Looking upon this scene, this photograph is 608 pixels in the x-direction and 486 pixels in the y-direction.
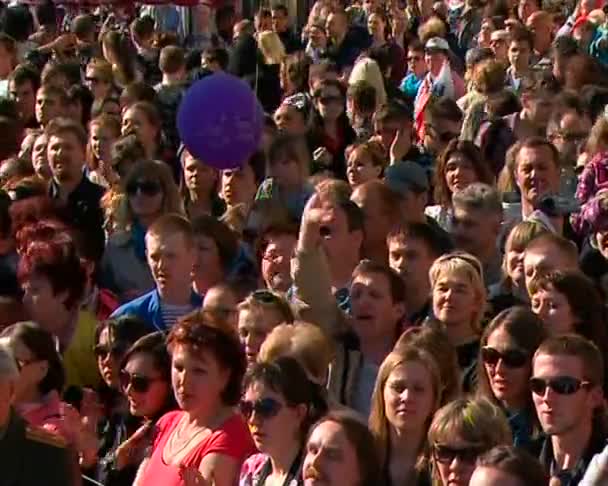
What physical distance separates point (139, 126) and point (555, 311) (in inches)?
169

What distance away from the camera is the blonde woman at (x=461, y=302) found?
6.29 meters

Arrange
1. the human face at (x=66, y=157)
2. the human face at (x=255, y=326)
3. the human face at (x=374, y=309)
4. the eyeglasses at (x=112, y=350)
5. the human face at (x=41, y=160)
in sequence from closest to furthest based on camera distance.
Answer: the human face at (x=255, y=326) < the human face at (x=374, y=309) < the eyeglasses at (x=112, y=350) < the human face at (x=66, y=157) < the human face at (x=41, y=160)

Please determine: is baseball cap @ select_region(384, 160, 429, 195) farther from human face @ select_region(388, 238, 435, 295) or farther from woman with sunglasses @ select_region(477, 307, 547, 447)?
woman with sunglasses @ select_region(477, 307, 547, 447)

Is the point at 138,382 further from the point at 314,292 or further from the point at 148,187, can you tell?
the point at 148,187

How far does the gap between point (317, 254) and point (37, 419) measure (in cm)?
130

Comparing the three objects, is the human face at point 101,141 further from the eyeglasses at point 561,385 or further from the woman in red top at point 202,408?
the eyeglasses at point 561,385

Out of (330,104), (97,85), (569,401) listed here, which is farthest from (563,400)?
(97,85)

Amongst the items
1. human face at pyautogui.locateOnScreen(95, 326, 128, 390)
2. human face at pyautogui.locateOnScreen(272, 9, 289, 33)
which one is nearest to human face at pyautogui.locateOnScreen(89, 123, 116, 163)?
human face at pyautogui.locateOnScreen(95, 326, 128, 390)

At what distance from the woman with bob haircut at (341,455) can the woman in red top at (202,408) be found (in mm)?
598

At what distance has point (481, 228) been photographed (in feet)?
24.3

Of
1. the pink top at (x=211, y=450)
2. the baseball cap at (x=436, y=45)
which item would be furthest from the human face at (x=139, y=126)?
the pink top at (x=211, y=450)

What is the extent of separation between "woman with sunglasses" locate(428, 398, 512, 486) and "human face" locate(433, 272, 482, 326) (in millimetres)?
1221

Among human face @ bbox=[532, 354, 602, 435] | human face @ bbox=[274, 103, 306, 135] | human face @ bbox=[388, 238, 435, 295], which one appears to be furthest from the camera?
human face @ bbox=[274, 103, 306, 135]

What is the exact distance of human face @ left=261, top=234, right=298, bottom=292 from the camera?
7148mm
